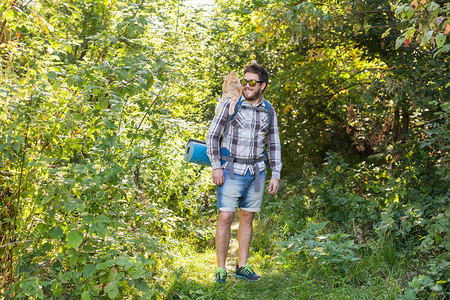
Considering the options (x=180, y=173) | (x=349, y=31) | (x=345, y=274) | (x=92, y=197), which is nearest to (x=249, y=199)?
(x=345, y=274)

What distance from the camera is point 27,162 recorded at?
149 inches

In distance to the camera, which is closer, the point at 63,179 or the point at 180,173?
the point at 63,179

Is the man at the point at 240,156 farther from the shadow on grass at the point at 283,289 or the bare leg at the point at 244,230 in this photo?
the shadow on grass at the point at 283,289

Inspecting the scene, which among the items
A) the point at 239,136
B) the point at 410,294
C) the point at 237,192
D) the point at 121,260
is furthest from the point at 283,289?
the point at 121,260

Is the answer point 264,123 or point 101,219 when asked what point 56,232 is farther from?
point 264,123

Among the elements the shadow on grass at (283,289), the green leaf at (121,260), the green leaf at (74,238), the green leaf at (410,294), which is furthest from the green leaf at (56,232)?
the green leaf at (410,294)

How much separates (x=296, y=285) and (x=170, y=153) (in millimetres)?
2388

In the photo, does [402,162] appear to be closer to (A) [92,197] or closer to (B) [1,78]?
(A) [92,197]

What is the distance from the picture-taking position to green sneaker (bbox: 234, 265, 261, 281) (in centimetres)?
428

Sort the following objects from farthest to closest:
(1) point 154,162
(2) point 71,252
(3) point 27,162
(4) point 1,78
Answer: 1. (1) point 154,162
2. (4) point 1,78
3. (3) point 27,162
4. (2) point 71,252

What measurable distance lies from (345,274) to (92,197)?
235 cm

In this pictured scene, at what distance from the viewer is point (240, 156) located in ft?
13.6

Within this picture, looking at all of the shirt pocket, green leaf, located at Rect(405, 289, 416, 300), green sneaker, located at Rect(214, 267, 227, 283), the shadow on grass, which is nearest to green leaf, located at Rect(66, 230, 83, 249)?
the shadow on grass

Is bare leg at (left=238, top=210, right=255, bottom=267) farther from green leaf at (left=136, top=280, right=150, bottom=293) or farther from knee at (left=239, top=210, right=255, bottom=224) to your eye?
green leaf at (left=136, top=280, right=150, bottom=293)
